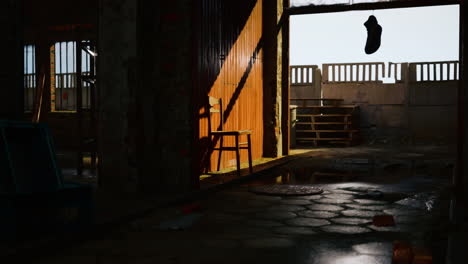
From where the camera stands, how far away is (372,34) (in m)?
10.8

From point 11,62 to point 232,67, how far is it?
485 cm

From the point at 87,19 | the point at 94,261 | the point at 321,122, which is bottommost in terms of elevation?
the point at 94,261

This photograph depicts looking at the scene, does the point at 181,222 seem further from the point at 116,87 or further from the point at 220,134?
the point at 220,134

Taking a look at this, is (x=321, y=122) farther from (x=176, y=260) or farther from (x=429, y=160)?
(x=176, y=260)

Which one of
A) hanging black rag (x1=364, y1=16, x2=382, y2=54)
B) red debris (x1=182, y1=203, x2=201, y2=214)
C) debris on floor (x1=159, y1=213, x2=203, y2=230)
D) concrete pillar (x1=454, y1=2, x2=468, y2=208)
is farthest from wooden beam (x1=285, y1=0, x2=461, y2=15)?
debris on floor (x1=159, y1=213, x2=203, y2=230)

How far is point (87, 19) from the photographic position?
11.7 metres

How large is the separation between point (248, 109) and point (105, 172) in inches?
174

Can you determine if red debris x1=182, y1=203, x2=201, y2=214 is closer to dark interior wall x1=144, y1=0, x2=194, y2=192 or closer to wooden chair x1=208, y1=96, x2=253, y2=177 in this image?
dark interior wall x1=144, y1=0, x2=194, y2=192

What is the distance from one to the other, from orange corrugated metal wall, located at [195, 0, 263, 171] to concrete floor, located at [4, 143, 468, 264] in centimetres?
177

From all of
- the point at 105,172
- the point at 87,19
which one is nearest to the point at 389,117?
the point at 87,19

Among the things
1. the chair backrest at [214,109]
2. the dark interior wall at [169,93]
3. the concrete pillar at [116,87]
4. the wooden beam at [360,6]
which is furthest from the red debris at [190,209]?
the wooden beam at [360,6]

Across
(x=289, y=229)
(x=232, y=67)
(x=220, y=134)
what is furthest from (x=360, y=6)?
(x=289, y=229)

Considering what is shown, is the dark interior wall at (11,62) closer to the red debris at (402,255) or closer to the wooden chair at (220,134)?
the wooden chair at (220,134)

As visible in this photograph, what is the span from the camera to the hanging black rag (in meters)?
10.6
